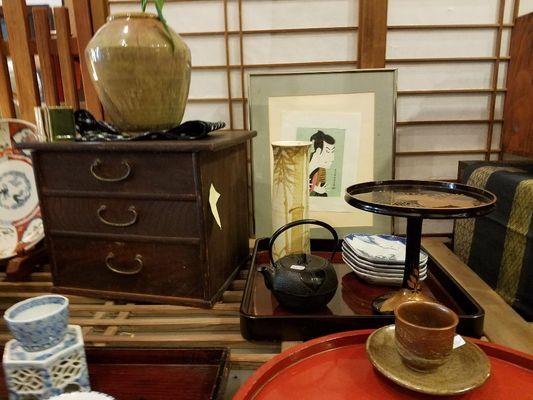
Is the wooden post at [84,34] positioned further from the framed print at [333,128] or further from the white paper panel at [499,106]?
the white paper panel at [499,106]

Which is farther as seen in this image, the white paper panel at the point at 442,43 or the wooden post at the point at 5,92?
the wooden post at the point at 5,92

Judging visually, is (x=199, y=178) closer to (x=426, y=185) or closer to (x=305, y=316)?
(x=305, y=316)

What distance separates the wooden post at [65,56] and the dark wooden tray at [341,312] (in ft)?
3.73

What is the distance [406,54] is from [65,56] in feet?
4.60

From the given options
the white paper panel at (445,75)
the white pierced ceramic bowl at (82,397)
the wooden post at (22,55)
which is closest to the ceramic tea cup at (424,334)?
the white pierced ceramic bowl at (82,397)

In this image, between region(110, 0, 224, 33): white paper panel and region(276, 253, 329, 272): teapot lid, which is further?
→ region(110, 0, 224, 33): white paper panel

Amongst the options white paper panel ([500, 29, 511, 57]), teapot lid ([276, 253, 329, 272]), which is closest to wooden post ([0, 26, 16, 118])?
teapot lid ([276, 253, 329, 272])

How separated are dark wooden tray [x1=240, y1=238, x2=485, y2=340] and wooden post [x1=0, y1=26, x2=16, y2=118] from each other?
4.44ft

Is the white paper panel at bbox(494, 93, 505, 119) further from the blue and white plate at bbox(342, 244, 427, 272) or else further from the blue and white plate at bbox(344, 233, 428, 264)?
the blue and white plate at bbox(342, 244, 427, 272)

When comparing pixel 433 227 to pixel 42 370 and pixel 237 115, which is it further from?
pixel 42 370

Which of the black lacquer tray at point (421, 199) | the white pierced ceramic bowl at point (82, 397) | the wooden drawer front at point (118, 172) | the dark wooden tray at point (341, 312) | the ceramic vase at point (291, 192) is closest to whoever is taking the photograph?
the white pierced ceramic bowl at point (82, 397)

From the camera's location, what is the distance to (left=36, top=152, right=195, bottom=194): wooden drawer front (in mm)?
948

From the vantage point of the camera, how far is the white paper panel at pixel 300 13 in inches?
59.0

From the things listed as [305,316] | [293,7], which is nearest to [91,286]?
[305,316]
